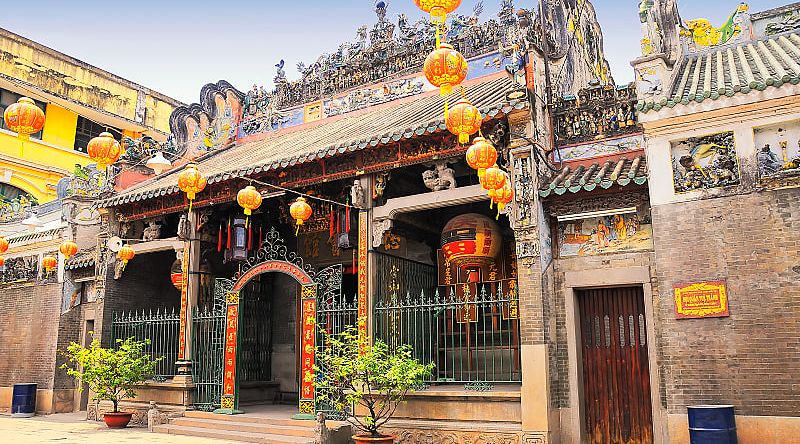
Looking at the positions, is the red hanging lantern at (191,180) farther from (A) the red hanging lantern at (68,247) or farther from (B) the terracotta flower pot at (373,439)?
(B) the terracotta flower pot at (373,439)

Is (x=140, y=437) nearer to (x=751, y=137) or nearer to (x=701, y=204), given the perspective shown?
(x=701, y=204)

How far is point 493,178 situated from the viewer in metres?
7.91

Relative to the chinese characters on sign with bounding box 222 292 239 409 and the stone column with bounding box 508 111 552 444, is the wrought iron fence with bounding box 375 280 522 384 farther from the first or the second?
the chinese characters on sign with bounding box 222 292 239 409

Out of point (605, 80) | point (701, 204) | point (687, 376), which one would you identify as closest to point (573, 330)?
point (687, 376)

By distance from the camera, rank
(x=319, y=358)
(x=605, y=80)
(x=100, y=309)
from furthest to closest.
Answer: (x=605, y=80)
(x=100, y=309)
(x=319, y=358)

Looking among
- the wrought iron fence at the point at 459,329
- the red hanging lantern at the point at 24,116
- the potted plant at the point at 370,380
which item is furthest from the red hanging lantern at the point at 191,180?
the wrought iron fence at the point at 459,329

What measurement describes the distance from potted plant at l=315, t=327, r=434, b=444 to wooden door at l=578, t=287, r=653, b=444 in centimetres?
213

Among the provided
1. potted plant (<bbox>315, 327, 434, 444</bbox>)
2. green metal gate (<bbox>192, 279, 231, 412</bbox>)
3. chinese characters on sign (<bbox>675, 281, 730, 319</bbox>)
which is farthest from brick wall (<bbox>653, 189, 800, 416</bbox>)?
green metal gate (<bbox>192, 279, 231, 412</bbox>)

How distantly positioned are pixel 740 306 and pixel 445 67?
13.2 feet

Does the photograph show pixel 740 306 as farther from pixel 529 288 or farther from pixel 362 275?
pixel 362 275

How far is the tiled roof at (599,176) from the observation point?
25.8 ft

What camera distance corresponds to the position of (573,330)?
27.5 ft

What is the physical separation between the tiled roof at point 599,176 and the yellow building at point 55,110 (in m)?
18.1

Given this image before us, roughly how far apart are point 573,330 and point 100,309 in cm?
950
